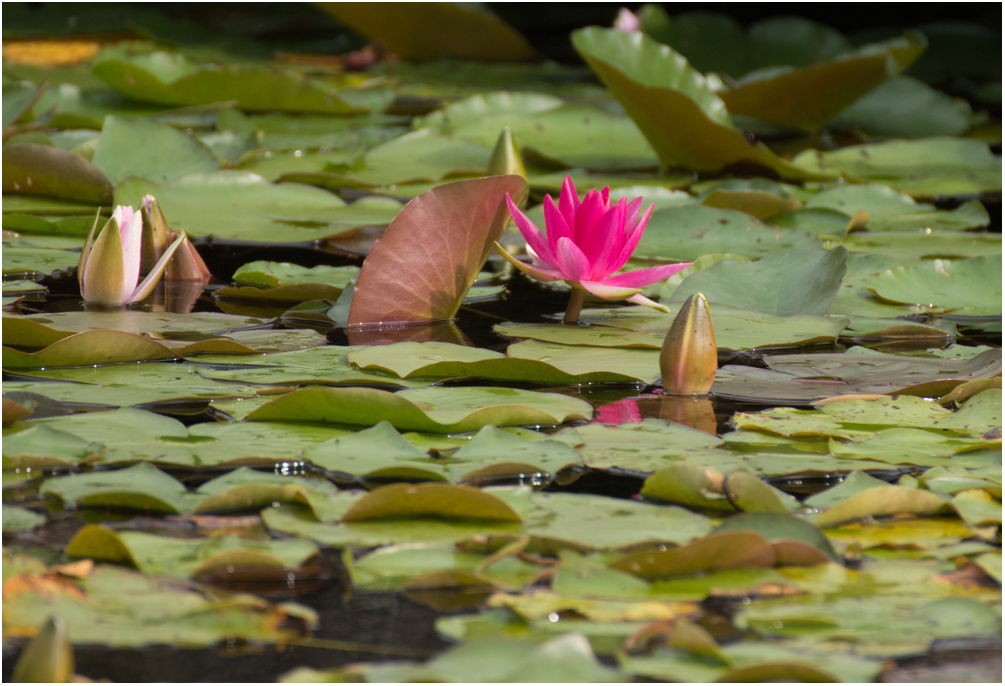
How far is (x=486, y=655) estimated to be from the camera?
27.0 inches

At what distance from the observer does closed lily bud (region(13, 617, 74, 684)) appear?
0.62 meters

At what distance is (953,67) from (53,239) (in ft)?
14.2

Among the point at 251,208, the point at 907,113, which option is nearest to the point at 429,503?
the point at 251,208

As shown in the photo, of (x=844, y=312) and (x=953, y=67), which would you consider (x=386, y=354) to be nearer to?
(x=844, y=312)

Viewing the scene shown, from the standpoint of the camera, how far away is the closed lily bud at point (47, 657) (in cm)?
62

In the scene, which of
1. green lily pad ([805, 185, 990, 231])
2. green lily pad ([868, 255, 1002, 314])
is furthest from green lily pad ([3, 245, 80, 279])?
green lily pad ([805, 185, 990, 231])

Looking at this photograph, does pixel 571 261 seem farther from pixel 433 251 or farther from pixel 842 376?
pixel 842 376

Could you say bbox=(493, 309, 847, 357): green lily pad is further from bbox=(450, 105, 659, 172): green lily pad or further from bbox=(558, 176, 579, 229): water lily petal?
bbox=(450, 105, 659, 172): green lily pad

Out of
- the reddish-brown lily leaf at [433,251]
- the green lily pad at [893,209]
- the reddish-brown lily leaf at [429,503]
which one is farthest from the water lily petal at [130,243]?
the green lily pad at [893,209]

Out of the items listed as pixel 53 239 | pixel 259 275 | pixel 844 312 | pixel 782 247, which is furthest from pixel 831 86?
pixel 53 239

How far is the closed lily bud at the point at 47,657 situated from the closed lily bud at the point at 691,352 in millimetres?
774

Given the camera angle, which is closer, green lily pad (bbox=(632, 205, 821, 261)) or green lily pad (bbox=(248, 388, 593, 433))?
green lily pad (bbox=(248, 388, 593, 433))

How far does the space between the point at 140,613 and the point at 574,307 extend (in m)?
0.88

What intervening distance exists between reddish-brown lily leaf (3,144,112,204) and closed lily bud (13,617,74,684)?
1.53 meters
